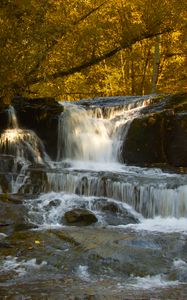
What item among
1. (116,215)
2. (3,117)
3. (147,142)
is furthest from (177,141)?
(3,117)

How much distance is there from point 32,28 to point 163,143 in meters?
5.04

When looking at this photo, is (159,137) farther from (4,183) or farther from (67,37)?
(4,183)

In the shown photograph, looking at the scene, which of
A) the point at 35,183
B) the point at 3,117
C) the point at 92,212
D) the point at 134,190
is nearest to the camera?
the point at 92,212

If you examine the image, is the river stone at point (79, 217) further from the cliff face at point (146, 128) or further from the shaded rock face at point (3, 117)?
the shaded rock face at point (3, 117)

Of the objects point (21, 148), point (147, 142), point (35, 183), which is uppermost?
point (147, 142)

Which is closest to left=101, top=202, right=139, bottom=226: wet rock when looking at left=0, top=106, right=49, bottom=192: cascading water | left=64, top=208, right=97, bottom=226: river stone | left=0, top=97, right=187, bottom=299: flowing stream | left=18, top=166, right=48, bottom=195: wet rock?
left=0, top=97, right=187, bottom=299: flowing stream

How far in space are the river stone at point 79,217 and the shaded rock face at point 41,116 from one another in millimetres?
5176

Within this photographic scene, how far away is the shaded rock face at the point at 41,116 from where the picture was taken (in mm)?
15031

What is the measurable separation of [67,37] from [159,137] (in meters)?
3.96

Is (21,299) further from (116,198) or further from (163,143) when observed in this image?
(163,143)

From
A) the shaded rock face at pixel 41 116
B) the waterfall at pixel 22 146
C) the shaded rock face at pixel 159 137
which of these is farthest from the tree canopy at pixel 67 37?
the shaded rock face at pixel 159 137

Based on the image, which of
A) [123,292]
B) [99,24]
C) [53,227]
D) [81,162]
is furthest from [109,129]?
[123,292]

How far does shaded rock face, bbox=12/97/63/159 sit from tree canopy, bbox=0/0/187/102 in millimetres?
405

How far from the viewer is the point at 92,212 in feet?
33.6
